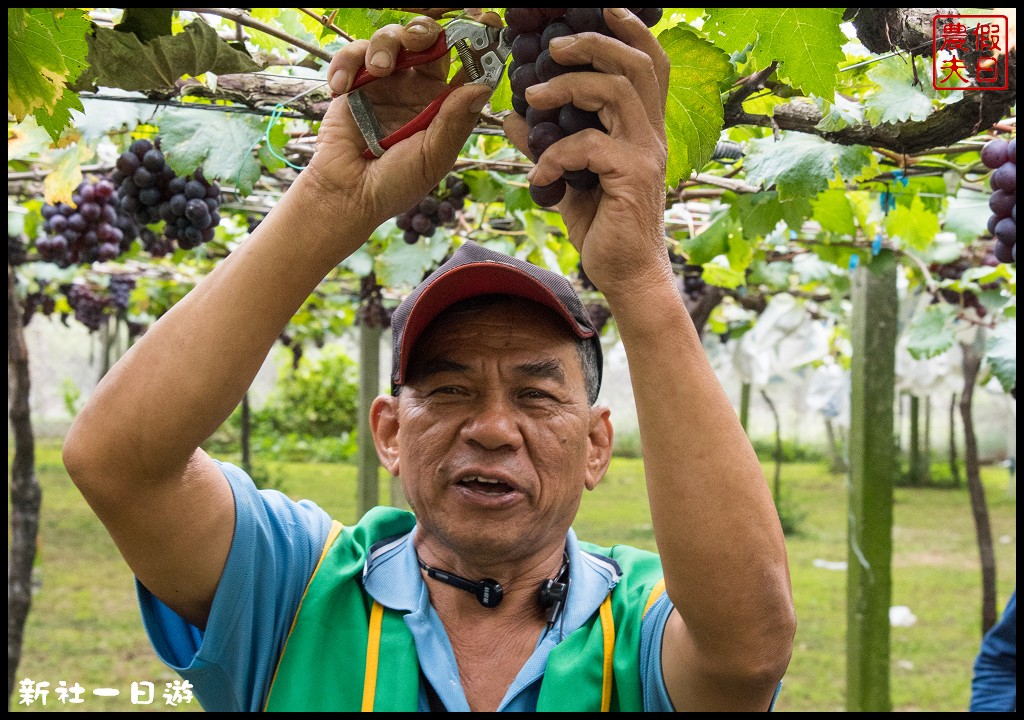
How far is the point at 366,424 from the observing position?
757 cm

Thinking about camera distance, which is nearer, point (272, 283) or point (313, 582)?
point (272, 283)

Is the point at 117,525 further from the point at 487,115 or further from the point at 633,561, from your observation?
the point at 487,115

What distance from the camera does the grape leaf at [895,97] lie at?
205 centimetres

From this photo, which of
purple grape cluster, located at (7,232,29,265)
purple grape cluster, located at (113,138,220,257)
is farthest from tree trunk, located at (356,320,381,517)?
purple grape cluster, located at (113,138,220,257)

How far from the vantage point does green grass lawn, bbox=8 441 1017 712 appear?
6.88 meters

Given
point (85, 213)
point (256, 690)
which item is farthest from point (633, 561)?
point (85, 213)

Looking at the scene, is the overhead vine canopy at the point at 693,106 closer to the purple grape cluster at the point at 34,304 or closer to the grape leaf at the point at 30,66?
the grape leaf at the point at 30,66

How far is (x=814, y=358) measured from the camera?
8.15m

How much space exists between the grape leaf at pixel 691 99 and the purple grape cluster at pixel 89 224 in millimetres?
3279

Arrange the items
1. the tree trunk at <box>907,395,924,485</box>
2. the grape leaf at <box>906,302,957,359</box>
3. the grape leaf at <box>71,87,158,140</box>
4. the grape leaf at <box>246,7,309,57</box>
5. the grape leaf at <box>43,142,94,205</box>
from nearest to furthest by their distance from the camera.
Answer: the grape leaf at <box>246,7,309,57</box> < the grape leaf at <box>71,87,158,140</box> < the grape leaf at <box>43,142,94,205</box> < the grape leaf at <box>906,302,957,359</box> < the tree trunk at <box>907,395,924,485</box>

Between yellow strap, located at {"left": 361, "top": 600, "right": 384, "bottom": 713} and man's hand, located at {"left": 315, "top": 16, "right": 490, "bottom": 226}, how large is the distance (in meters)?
0.81

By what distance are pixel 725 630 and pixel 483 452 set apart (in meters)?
0.58

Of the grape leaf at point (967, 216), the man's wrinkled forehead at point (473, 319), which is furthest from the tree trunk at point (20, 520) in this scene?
the grape leaf at point (967, 216)

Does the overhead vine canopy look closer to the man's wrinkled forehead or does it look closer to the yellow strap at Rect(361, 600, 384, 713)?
the man's wrinkled forehead
